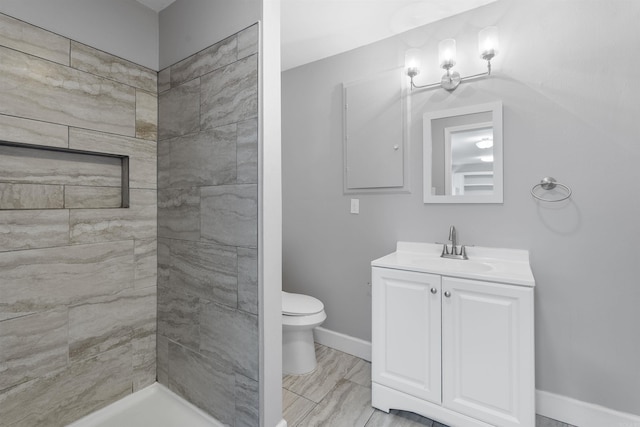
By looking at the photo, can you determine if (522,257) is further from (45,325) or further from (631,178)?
(45,325)

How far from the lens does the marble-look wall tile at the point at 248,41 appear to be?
144cm

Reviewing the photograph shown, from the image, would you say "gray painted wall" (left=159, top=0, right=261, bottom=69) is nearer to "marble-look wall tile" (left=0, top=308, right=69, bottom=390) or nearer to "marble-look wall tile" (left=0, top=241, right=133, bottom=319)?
"marble-look wall tile" (left=0, top=241, right=133, bottom=319)

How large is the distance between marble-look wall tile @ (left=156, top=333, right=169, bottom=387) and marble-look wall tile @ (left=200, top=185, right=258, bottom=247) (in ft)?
2.62

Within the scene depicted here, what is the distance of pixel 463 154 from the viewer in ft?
6.37

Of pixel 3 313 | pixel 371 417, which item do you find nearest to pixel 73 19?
pixel 3 313

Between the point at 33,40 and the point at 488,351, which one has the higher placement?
the point at 33,40

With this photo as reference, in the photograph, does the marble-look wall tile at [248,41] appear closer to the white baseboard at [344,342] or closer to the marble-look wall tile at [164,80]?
the marble-look wall tile at [164,80]

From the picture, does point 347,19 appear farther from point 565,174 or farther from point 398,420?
point 398,420

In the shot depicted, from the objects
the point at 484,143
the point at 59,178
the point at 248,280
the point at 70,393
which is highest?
the point at 484,143

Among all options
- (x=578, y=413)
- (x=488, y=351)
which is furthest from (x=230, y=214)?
(x=578, y=413)

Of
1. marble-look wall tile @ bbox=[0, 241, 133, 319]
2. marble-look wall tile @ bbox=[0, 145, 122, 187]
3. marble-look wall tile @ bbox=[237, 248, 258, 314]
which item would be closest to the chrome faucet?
marble-look wall tile @ bbox=[237, 248, 258, 314]

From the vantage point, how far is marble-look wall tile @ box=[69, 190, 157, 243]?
1.61 metres

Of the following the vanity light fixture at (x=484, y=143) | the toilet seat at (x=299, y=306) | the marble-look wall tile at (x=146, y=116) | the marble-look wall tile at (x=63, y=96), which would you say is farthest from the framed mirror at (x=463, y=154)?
the marble-look wall tile at (x=63, y=96)

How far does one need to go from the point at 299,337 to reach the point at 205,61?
6.09 ft
